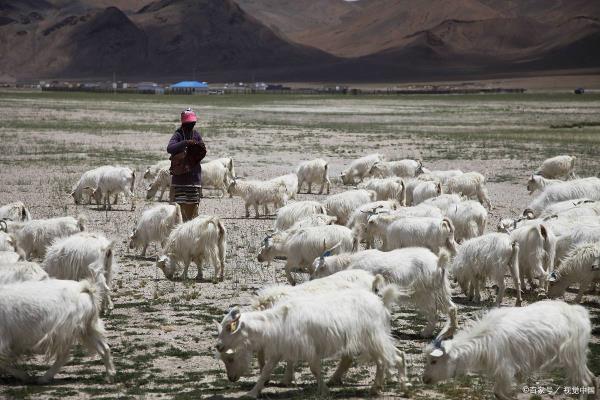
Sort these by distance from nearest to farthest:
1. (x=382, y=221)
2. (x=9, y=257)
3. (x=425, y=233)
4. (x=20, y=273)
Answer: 1. (x=20, y=273)
2. (x=9, y=257)
3. (x=425, y=233)
4. (x=382, y=221)

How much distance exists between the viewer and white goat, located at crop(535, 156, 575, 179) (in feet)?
76.6

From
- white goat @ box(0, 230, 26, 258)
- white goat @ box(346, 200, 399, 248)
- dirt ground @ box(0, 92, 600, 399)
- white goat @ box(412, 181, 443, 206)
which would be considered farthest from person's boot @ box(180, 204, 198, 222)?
white goat @ box(412, 181, 443, 206)

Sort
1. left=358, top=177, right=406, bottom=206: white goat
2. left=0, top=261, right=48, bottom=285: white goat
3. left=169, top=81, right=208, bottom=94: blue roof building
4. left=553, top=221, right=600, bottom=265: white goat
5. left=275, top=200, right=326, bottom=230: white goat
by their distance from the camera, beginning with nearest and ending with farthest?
1. left=0, top=261, right=48, bottom=285: white goat
2. left=553, top=221, right=600, bottom=265: white goat
3. left=275, top=200, right=326, bottom=230: white goat
4. left=358, top=177, right=406, bottom=206: white goat
5. left=169, top=81, right=208, bottom=94: blue roof building

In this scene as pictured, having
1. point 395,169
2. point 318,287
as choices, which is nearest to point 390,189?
point 395,169

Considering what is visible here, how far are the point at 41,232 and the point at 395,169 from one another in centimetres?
1171

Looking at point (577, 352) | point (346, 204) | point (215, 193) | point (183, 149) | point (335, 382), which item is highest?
point (183, 149)

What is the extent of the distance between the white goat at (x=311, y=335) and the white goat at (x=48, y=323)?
1279 millimetres

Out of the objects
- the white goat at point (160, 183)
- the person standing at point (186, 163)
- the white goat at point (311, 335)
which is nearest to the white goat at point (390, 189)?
the person standing at point (186, 163)

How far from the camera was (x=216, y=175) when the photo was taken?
2198cm

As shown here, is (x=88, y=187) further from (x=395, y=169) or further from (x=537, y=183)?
(x=537, y=183)

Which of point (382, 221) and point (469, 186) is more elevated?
point (382, 221)

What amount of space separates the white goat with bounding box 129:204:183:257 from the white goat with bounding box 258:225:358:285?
2185mm

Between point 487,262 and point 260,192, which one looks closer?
point 487,262

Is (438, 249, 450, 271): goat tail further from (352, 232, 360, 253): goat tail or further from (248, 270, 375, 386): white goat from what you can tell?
(352, 232, 360, 253): goat tail
